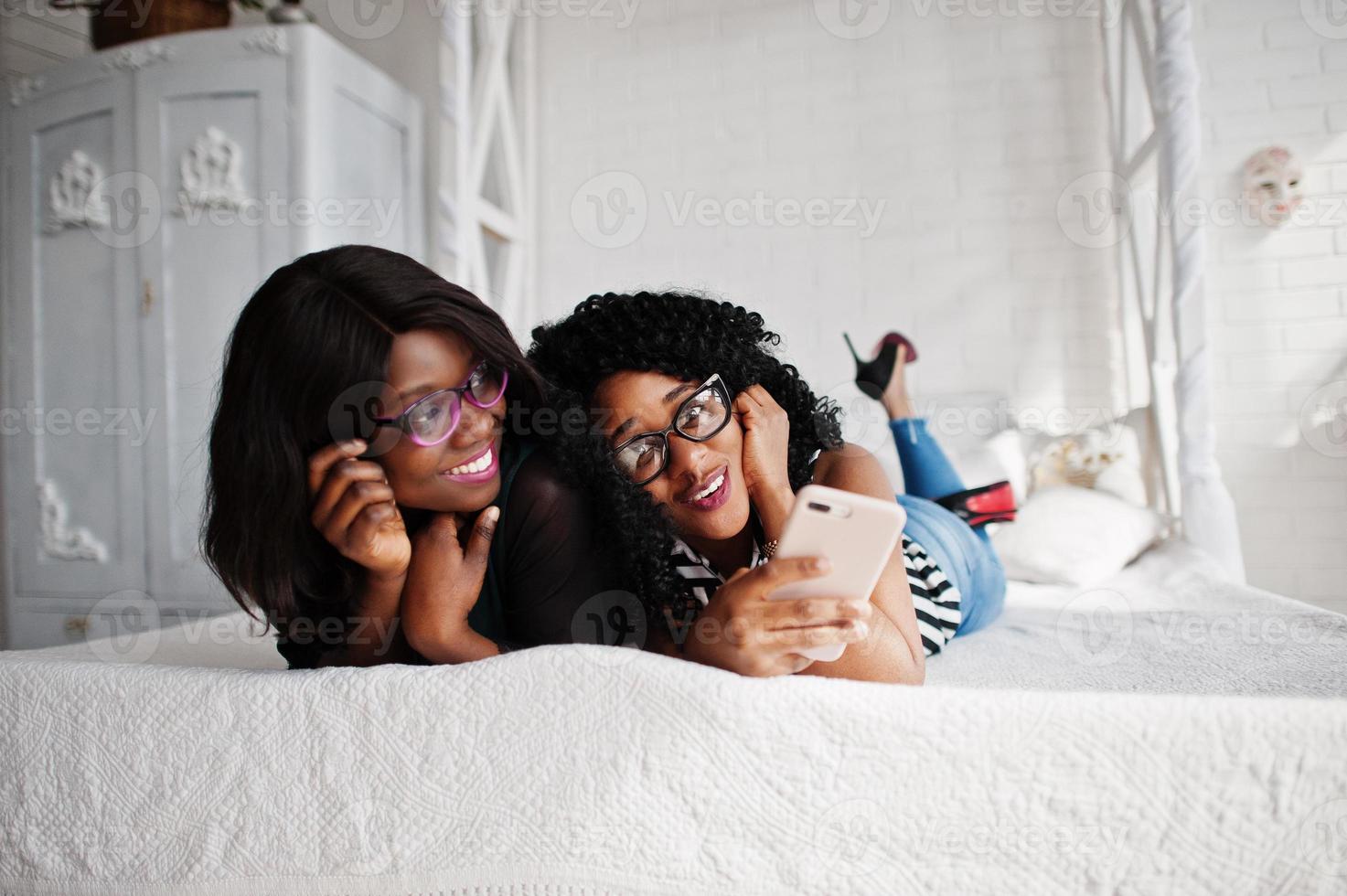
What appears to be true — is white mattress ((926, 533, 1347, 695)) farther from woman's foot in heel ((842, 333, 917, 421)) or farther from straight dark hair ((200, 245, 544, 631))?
straight dark hair ((200, 245, 544, 631))

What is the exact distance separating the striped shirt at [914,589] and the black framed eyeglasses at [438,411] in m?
0.36

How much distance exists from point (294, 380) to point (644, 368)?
0.43m

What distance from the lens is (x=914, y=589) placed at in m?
1.52

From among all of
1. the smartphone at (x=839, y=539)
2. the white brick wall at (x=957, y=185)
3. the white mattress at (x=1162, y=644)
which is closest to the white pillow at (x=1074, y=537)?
the white mattress at (x=1162, y=644)

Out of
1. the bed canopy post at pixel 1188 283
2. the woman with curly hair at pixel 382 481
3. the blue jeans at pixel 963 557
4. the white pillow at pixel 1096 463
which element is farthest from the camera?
the white pillow at pixel 1096 463

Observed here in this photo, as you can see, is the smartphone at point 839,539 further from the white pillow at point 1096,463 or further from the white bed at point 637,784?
the white pillow at point 1096,463

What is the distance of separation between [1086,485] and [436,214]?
2.54 m

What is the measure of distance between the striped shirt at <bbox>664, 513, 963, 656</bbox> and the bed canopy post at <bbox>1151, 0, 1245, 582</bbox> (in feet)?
3.71

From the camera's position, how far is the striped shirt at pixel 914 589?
1217 mm

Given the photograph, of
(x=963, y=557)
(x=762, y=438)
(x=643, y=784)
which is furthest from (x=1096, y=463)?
(x=643, y=784)

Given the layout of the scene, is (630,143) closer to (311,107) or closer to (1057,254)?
(311,107)

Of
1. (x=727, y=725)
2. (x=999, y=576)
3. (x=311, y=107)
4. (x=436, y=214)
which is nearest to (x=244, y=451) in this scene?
(x=727, y=725)

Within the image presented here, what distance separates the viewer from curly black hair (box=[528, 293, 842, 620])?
1094mm

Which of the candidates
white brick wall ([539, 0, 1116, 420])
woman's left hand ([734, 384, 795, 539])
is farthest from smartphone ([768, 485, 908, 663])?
white brick wall ([539, 0, 1116, 420])
